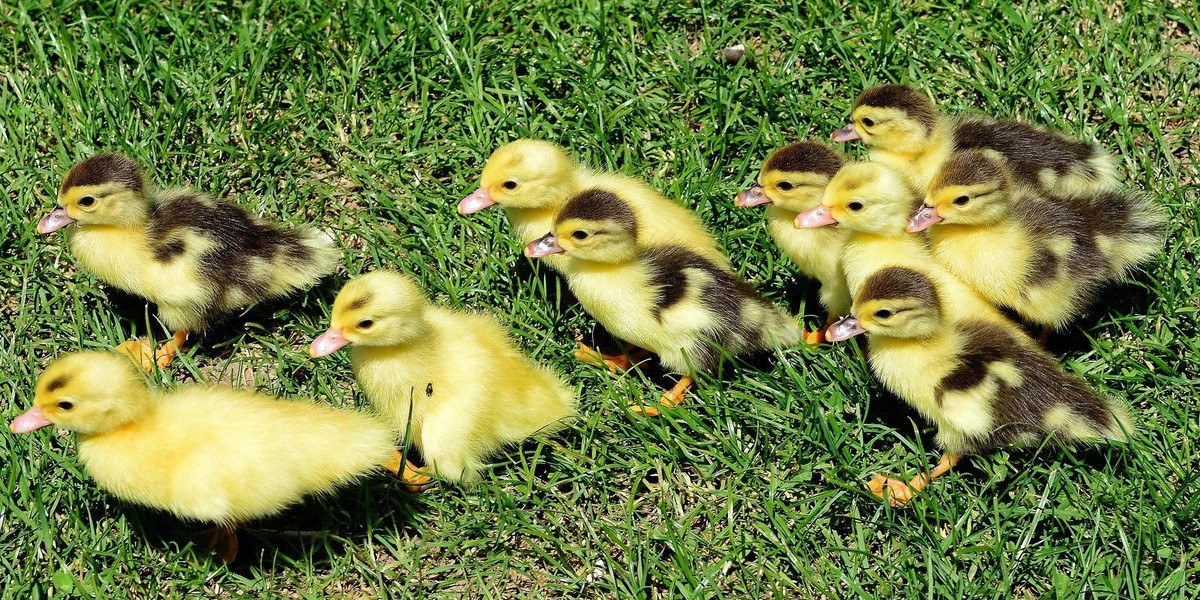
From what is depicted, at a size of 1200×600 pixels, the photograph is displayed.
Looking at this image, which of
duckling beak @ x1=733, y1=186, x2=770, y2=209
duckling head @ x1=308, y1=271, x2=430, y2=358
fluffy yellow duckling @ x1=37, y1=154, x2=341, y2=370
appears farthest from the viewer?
duckling beak @ x1=733, y1=186, x2=770, y2=209

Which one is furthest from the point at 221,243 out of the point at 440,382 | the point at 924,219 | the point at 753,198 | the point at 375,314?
the point at 924,219

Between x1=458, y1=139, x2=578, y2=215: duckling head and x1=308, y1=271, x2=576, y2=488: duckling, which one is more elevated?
x1=458, y1=139, x2=578, y2=215: duckling head

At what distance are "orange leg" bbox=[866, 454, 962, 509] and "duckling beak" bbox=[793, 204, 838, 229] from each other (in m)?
0.95

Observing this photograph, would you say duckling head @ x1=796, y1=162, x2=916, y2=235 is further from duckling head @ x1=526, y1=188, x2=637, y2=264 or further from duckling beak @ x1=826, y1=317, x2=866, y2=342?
duckling head @ x1=526, y1=188, x2=637, y2=264

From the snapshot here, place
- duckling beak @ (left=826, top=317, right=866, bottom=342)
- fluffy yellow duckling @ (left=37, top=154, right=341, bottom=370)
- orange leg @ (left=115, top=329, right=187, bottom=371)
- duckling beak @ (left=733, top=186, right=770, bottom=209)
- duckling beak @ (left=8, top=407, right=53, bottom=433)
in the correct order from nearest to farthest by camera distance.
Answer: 1. duckling beak @ (left=8, top=407, right=53, bottom=433)
2. duckling beak @ (left=826, top=317, right=866, bottom=342)
3. fluffy yellow duckling @ (left=37, top=154, right=341, bottom=370)
4. duckling beak @ (left=733, top=186, right=770, bottom=209)
5. orange leg @ (left=115, top=329, right=187, bottom=371)

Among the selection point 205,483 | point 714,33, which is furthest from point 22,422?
point 714,33

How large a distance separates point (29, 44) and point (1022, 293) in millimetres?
4482

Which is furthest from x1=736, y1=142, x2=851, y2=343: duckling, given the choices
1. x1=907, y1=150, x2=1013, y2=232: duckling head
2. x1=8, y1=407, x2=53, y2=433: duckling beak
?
x1=8, y1=407, x2=53, y2=433: duckling beak

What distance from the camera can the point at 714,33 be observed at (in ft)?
19.1

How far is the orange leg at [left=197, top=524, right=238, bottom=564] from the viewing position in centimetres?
431

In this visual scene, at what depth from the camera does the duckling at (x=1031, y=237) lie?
172 inches

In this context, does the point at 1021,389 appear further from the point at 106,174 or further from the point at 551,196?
the point at 106,174

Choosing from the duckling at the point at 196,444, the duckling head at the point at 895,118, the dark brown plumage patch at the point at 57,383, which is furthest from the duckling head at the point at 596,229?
the dark brown plumage patch at the point at 57,383

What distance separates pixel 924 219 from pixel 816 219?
0.39 meters
